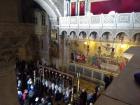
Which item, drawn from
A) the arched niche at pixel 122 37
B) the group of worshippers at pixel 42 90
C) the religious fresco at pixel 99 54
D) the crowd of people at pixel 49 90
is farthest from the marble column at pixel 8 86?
the arched niche at pixel 122 37

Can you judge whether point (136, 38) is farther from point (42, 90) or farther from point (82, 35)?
point (42, 90)

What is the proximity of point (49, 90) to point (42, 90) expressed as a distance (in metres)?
0.40

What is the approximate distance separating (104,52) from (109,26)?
2.54 metres

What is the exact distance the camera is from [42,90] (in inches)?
466

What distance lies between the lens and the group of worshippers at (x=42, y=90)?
1042 centimetres

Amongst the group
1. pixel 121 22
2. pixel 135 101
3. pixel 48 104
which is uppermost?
pixel 121 22

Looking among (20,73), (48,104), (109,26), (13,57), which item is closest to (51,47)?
(20,73)

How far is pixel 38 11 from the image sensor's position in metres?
19.9

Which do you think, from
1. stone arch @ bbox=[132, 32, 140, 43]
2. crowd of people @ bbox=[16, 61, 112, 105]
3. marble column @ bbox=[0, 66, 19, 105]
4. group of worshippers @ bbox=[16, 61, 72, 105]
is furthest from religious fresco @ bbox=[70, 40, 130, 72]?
marble column @ bbox=[0, 66, 19, 105]

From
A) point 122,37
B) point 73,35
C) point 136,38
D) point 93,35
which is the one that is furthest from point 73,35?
point 136,38

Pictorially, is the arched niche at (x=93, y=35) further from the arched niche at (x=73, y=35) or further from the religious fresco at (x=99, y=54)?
the arched niche at (x=73, y=35)

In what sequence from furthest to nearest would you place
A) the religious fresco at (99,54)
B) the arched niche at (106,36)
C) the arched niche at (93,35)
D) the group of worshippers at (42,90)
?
the arched niche at (93,35) < the arched niche at (106,36) < the religious fresco at (99,54) < the group of worshippers at (42,90)

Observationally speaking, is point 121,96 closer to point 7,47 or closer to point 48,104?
point 7,47

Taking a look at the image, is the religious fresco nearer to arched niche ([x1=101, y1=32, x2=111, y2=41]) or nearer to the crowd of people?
arched niche ([x1=101, y1=32, x2=111, y2=41])
